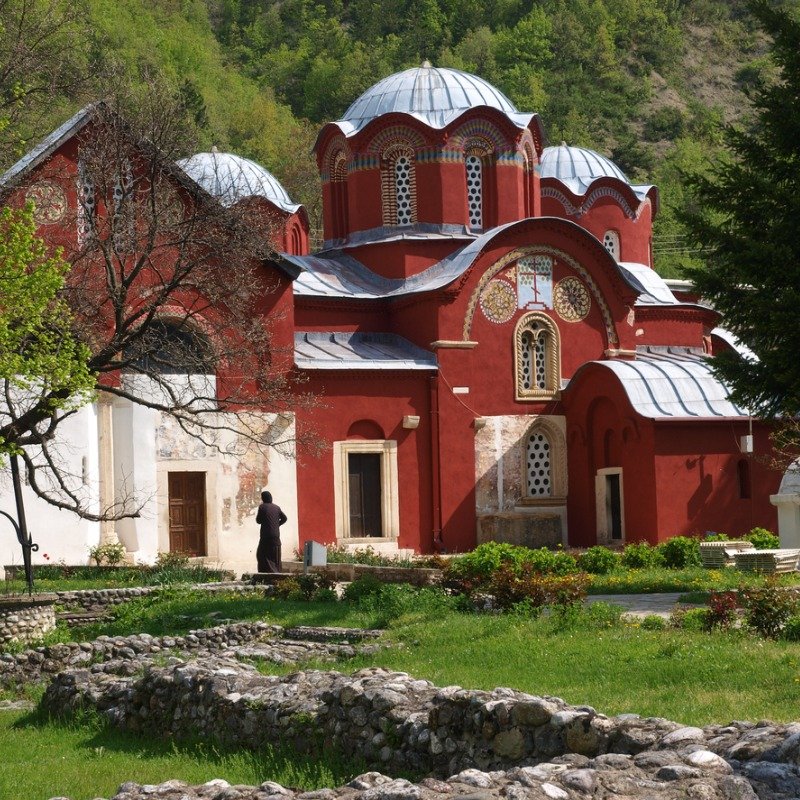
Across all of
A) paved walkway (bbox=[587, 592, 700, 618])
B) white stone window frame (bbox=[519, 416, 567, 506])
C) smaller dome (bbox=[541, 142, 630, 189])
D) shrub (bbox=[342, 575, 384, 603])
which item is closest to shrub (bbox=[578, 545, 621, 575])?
paved walkway (bbox=[587, 592, 700, 618])

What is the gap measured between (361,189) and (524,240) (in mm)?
3228

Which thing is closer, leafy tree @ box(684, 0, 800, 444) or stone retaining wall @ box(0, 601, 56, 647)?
stone retaining wall @ box(0, 601, 56, 647)

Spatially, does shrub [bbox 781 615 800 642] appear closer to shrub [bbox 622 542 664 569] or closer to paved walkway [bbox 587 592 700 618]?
paved walkway [bbox 587 592 700 618]

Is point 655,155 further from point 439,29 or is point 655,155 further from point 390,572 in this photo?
point 390,572

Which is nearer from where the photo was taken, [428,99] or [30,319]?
[30,319]

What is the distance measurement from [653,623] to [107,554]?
34.2 feet

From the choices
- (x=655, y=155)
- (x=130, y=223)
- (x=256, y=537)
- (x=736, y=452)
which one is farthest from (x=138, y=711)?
(x=655, y=155)

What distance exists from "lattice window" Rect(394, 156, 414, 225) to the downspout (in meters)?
3.57

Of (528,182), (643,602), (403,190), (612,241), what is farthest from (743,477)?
(643,602)

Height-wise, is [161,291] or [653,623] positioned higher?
[161,291]

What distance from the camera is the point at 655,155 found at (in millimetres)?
64562

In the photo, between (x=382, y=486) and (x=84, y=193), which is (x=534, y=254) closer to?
(x=382, y=486)

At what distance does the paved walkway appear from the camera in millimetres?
12472

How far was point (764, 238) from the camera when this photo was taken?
13.9 m
